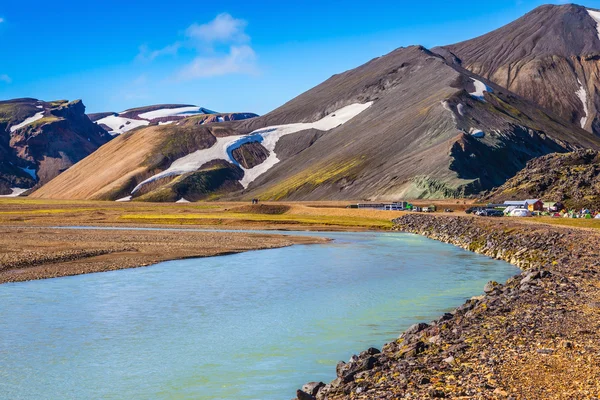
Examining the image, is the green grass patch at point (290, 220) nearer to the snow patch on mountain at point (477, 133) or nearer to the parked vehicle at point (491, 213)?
the parked vehicle at point (491, 213)

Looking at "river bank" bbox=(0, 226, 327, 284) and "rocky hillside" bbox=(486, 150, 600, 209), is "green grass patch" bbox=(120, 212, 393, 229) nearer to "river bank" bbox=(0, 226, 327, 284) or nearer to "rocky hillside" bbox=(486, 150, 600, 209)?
"river bank" bbox=(0, 226, 327, 284)

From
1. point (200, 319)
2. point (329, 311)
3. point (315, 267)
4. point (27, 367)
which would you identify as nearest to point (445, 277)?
point (315, 267)

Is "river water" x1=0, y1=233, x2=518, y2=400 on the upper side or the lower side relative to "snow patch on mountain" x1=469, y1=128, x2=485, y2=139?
lower

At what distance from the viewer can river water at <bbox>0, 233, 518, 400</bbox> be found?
19.0 meters

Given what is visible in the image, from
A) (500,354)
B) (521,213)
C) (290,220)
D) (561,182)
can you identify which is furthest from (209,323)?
(561,182)

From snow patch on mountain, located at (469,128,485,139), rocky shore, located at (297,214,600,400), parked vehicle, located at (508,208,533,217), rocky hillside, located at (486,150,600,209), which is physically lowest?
parked vehicle, located at (508,208,533,217)

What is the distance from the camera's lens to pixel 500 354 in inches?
640

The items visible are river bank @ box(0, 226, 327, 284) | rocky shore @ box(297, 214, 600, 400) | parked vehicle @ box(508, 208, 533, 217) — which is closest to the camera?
rocky shore @ box(297, 214, 600, 400)

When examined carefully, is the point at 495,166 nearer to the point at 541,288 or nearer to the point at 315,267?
the point at 315,267

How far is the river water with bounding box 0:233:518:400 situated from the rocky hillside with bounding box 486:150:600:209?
49096mm

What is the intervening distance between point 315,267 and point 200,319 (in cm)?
2013

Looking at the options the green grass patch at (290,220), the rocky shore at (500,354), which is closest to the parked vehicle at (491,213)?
the green grass patch at (290,220)

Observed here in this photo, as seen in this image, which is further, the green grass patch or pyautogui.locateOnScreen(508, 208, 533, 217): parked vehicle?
the green grass patch

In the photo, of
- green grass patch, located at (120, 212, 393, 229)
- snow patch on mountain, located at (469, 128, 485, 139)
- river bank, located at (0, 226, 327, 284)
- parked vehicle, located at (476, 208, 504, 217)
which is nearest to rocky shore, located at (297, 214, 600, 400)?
river bank, located at (0, 226, 327, 284)
